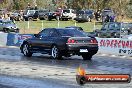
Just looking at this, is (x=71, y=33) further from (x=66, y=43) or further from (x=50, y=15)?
(x=50, y=15)

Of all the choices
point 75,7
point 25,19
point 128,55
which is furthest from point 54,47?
point 75,7

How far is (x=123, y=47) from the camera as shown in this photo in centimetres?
2711

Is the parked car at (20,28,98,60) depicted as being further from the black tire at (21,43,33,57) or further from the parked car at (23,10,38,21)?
the parked car at (23,10,38,21)

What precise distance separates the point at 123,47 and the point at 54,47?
604 centimetres

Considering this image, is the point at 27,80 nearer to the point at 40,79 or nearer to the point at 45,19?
the point at 40,79

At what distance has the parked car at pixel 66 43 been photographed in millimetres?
21828

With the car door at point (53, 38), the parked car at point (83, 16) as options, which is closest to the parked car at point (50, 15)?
the parked car at point (83, 16)

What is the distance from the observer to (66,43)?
2180cm

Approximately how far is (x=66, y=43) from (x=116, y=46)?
655cm

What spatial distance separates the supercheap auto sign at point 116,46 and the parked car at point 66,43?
438 centimetres

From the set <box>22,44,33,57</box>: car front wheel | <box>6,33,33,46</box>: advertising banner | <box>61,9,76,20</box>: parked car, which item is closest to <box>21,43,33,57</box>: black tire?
<box>22,44,33,57</box>: car front wheel

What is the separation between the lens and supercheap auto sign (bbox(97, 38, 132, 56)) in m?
26.7

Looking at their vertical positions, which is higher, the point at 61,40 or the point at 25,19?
the point at 61,40

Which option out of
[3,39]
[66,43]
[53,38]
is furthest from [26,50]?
[3,39]
